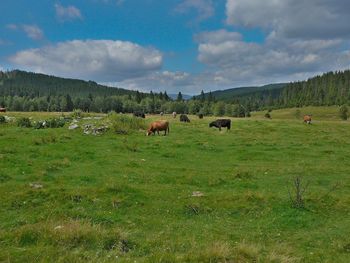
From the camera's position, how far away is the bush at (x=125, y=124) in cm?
3875

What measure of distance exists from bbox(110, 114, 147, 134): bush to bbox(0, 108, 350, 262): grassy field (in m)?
8.04

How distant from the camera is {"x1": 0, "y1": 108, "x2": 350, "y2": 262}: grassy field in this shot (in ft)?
32.1

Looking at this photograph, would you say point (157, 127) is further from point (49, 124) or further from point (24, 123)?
point (24, 123)

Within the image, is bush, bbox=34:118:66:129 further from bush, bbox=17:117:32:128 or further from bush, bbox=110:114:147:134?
bush, bbox=110:114:147:134

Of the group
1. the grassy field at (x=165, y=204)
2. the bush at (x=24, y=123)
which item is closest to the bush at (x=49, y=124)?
the bush at (x=24, y=123)

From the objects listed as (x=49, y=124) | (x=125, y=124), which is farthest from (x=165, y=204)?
(x=49, y=124)

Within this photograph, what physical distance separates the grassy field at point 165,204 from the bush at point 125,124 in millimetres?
8036

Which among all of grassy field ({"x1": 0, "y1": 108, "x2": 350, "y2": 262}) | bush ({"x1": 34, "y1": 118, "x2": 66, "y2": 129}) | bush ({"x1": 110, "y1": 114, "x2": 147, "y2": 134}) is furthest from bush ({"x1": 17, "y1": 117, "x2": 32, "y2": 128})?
grassy field ({"x1": 0, "y1": 108, "x2": 350, "y2": 262})

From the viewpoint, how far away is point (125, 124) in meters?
41.4

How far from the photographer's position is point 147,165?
23562mm

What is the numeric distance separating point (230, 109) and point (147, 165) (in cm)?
12808

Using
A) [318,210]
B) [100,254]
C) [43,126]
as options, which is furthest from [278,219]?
[43,126]

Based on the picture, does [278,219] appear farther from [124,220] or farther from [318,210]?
[124,220]

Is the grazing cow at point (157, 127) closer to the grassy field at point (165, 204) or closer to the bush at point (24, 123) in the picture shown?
the grassy field at point (165, 204)
